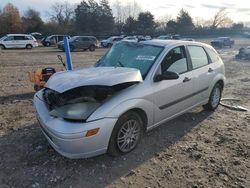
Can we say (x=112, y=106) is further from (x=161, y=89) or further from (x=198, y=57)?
(x=198, y=57)

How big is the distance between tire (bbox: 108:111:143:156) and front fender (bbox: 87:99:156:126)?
124 mm

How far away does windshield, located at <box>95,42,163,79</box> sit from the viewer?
15.2 ft

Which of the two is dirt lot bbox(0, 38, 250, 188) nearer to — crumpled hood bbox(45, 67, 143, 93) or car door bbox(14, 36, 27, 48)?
crumpled hood bbox(45, 67, 143, 93)

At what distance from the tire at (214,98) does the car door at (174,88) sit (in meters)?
0.99

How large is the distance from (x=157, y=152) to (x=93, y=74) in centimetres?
163

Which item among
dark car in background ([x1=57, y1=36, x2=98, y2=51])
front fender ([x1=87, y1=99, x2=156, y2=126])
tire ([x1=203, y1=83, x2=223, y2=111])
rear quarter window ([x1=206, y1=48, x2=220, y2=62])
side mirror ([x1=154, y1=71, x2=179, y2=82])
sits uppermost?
rear quarter window ([x1=206, y1=48, x2=220, y2=62])

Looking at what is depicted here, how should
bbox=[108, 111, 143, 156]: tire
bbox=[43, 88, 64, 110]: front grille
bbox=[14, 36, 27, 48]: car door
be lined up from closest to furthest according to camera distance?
bbox=[108, 111, 143, 156]: tire
bbox=[43, 88, 64, 110]: front grille
bbox=[14, 36, 27, 48]: car door

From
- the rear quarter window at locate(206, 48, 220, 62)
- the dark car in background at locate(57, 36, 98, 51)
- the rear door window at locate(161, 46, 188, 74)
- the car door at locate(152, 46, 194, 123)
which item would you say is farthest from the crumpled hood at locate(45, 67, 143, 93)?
the dark car in background at locate(57, 36, 98, 51)

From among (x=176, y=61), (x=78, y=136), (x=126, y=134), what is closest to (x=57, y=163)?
(x=78, y=136)

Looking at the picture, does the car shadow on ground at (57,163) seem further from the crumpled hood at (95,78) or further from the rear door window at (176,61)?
the rear door window at (176,61)

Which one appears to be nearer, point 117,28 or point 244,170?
point 244,170

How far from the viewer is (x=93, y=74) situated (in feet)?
14.2

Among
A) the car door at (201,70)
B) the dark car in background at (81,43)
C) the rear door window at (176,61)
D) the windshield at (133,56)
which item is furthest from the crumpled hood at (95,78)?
the dark car in background at (81,43)

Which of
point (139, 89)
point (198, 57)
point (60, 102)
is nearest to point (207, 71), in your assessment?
point (198, 57)
